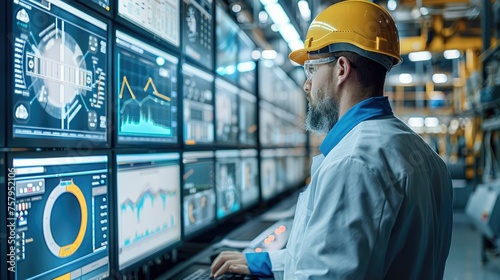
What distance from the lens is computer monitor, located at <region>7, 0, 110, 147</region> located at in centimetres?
98

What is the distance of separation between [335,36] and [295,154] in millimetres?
3856

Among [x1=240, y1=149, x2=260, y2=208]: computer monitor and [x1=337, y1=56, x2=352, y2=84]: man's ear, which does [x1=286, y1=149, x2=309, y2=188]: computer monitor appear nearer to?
[x1=240, y1=149, x2=260, y2=208]: computer monitor

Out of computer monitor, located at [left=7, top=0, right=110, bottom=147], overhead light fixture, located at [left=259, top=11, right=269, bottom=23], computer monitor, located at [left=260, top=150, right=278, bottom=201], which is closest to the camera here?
Result: computer monitor, located at [left=7, top=0, right=110, bottom=147]

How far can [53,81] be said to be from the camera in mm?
1090

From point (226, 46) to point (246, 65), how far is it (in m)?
0.49

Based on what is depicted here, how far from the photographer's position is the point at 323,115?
1196mm

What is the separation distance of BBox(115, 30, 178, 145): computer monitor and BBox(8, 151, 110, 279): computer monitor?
0.66 feet

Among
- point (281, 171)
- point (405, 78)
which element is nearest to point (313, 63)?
point (281, 171)

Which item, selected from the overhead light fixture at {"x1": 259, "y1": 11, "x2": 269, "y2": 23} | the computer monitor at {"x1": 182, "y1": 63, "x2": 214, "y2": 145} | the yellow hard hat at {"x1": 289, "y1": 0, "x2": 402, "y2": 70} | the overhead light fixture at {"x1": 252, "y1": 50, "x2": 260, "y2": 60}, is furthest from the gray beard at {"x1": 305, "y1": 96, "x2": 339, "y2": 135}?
the overhead light fixture at {"x1": 259, "y1": 11, "x2": 269, "y2": 23}

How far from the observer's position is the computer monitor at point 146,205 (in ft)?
4.61

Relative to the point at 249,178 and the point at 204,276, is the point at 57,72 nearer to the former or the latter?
the point at 204,276

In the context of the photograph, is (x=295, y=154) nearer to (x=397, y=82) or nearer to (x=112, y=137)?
(x=112, y=137)

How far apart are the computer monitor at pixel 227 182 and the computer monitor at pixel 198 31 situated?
55 centimetres

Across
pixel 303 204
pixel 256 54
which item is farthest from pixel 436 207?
pixel 256 54
